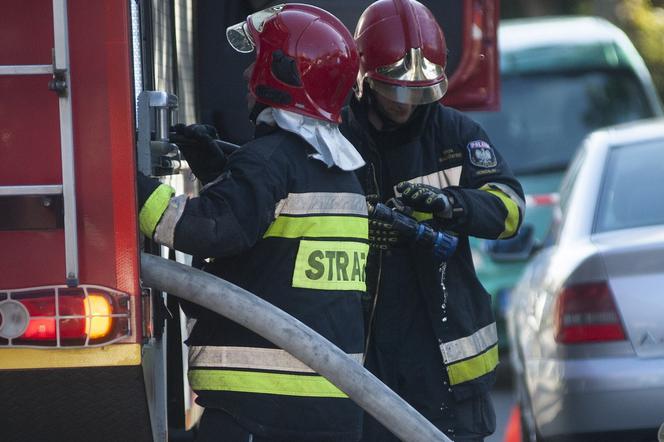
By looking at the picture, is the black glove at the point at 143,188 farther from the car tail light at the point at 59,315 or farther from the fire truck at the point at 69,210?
the car tail light at the point at 59,315

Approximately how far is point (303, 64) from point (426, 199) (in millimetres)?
642

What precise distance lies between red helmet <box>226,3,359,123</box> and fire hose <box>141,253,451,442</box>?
55 centimetres

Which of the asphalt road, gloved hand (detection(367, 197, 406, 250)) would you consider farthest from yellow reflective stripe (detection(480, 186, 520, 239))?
the asphalt road

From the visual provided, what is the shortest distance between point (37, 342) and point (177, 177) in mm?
1375

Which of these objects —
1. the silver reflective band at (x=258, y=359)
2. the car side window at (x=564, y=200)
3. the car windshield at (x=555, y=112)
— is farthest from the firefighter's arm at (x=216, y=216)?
the car windshield at (x=555, y=112)

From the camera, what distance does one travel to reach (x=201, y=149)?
3701 mm

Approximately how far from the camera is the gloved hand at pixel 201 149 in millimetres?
3629

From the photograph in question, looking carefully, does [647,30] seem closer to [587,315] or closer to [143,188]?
[587,315]

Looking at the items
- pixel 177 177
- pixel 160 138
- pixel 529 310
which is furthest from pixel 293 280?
pixel 529 310

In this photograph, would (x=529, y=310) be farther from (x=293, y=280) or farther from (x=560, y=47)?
(x=560, y=47)

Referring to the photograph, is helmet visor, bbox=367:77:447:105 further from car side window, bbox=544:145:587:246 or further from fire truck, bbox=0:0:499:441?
car side window, bbox=544:145:587:246

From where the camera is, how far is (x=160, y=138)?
11.4 ft

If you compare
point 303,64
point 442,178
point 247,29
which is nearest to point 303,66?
point 303,64

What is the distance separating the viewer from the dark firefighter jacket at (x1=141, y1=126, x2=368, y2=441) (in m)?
3.39
